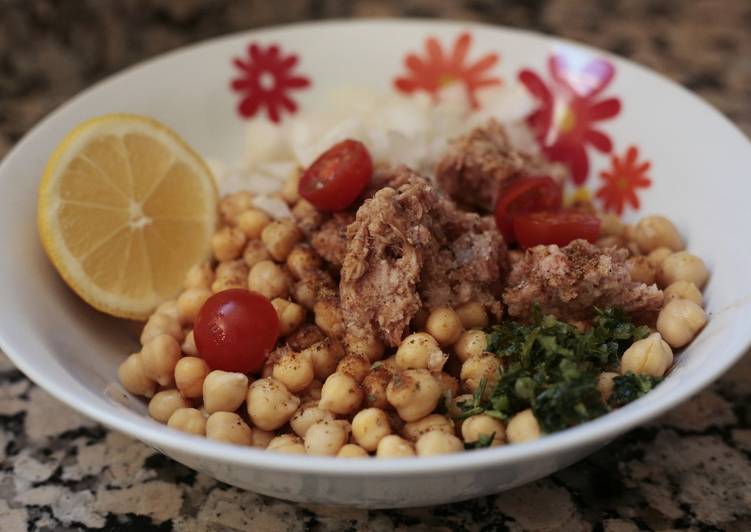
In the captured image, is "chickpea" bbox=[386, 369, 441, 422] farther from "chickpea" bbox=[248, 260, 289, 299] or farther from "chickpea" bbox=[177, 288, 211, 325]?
"chickpea" bbox=[177, 288, 211, 325]

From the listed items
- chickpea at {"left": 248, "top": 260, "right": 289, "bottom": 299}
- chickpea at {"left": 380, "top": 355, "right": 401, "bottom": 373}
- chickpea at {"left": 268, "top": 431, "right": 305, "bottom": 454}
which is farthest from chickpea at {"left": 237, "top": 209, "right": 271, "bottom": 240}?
chickpea at {"left": 268, "top": 431, "right": 305, "bottom": 454}

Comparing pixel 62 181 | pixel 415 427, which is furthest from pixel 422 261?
pixel 62 181

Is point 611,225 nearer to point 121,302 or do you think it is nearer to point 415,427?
point 415,427

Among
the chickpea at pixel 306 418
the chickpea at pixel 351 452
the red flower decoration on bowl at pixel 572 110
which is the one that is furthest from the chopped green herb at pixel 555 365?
the red flower decoration on bowl at pixel 572 110

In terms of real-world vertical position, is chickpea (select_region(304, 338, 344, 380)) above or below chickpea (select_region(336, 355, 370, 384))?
above

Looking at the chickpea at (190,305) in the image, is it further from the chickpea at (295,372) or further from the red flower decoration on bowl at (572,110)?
the red flower decoration on bowl at (572,110)

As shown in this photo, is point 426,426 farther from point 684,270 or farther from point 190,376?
point 684,270
